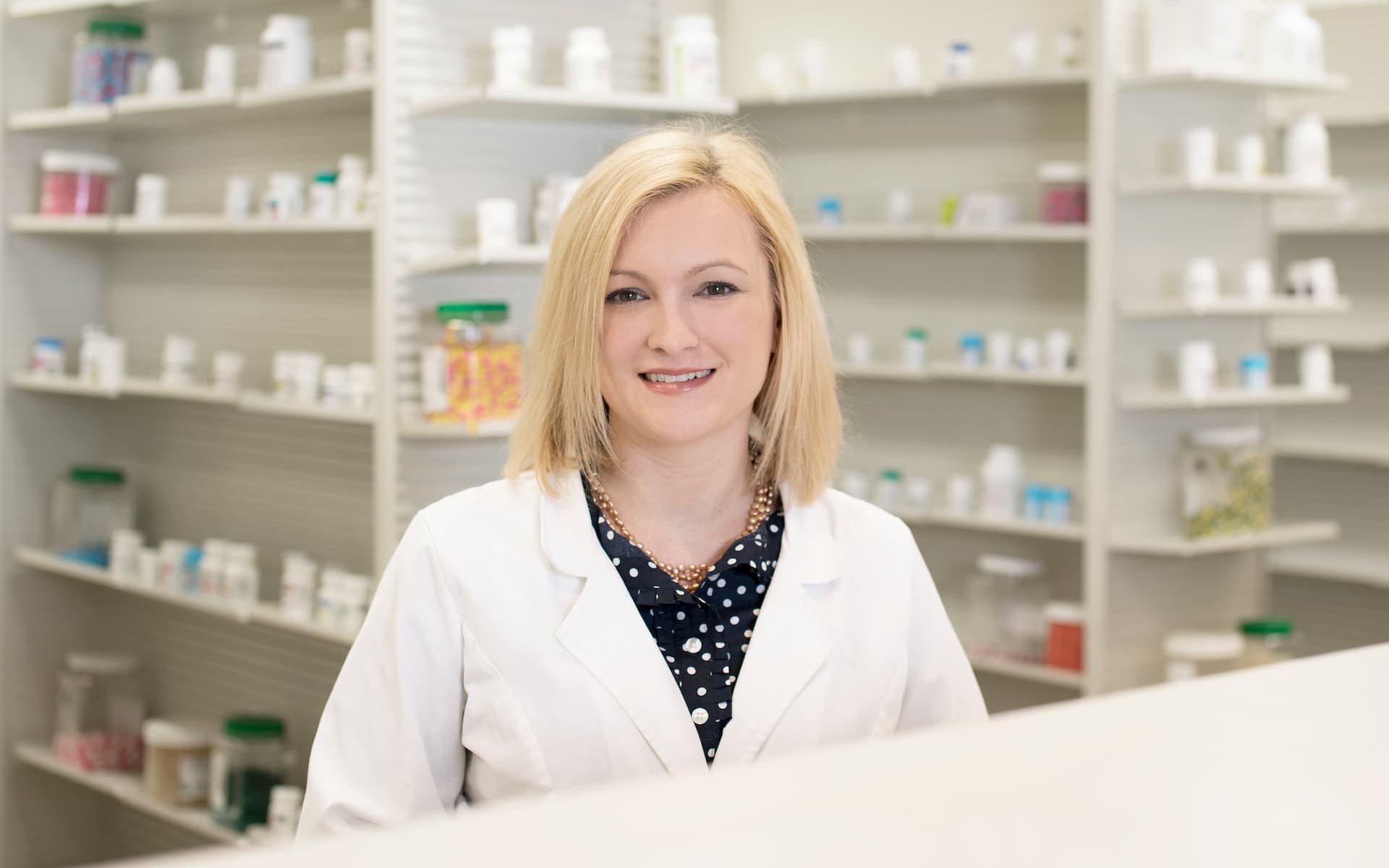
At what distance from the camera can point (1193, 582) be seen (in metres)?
4.71

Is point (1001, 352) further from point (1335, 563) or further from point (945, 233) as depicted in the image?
point (1335, 563)

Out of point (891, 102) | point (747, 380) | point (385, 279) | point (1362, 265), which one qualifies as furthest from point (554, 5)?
point (1362, 265)

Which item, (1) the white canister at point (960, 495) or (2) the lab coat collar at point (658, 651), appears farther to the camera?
(1) the white canister at point (960, 495)

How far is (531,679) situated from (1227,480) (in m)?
3.42

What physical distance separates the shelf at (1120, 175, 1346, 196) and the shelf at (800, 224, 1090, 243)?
0.61ft

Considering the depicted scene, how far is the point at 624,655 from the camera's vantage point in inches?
65.2

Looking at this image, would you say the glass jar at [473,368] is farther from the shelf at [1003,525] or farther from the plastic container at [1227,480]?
the plastic container at [1227,480]

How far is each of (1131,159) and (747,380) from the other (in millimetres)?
2973

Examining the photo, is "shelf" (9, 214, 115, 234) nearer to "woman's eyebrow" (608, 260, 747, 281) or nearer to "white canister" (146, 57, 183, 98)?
"white canister" (146, 57, 183, 98)

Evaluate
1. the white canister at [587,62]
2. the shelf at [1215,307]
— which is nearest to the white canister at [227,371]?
the white canister at [587,62]

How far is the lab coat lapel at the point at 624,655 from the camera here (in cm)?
164

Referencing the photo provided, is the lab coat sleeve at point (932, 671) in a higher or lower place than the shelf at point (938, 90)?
lower

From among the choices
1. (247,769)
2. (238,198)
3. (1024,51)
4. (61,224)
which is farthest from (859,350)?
(61,224)

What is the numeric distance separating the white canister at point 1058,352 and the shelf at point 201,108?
6.73ft
